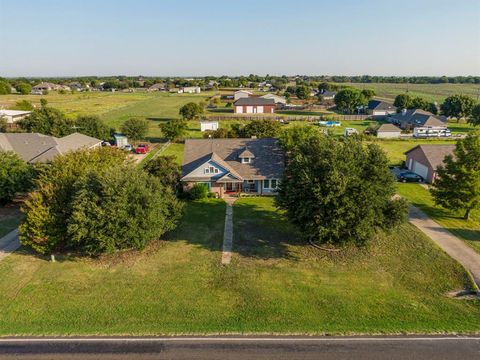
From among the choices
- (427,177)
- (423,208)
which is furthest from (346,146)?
(427,177)

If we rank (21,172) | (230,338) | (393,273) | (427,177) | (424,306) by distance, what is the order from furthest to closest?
(427,177) → (21,172) → (393,273) → (424,306) → (230,338)

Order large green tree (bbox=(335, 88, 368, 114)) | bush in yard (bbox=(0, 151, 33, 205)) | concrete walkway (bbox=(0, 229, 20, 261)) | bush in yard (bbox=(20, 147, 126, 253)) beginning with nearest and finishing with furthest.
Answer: bush in yard (bbox=(20, 147, 126, 253)), concrete walkway (bbox=(0, 229, 20, 261)), bush in yard (bbox=(0, 151, 33, 205)), large green tree (bbox=(335, 88, 368, 114))

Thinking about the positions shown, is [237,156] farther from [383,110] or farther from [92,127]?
[383,110]

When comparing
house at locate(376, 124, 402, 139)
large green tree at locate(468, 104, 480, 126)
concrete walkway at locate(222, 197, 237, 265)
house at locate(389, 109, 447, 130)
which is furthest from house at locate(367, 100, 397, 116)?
concrete walkway at locate(222, 197, 237, 265)

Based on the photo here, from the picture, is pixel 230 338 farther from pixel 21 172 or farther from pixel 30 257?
pixel 21 172

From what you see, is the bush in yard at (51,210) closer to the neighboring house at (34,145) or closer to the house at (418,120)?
the neighboring house at (34,145)

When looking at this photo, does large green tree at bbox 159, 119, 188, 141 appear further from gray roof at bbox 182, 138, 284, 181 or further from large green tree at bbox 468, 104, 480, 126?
large green tree at bbox 468, 104, 480, 126
